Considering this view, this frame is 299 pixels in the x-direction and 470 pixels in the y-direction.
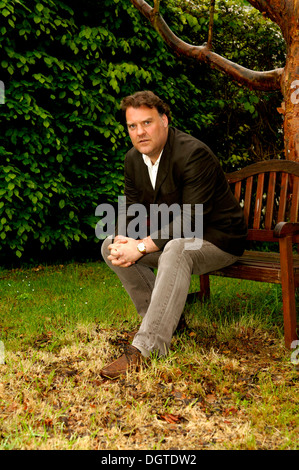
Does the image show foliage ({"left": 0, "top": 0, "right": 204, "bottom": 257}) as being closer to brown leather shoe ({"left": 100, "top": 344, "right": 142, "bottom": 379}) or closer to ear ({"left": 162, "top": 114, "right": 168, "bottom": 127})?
ear ({"left": 162, "top": 114, "right": 168, "bottom": 127})

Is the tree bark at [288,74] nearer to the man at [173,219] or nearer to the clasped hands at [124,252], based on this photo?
the man at [173,219]

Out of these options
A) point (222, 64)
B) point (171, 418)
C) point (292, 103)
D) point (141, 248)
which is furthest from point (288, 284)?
point (222, 64)

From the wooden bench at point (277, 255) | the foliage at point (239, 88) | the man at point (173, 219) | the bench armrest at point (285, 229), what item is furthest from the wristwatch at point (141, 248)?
the foliage at point (239, 88)

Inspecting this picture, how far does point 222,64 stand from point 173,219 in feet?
7.22

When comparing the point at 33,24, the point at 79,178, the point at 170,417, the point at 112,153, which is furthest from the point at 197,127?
the point at 170,417

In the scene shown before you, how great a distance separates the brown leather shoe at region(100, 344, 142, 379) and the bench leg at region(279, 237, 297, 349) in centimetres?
103

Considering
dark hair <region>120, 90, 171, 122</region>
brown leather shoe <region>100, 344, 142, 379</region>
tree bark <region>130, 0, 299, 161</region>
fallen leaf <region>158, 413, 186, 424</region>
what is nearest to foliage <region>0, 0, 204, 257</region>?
tree bark <region>130, 0, 299, 161</region>

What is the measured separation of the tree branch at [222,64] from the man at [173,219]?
4.90 ft

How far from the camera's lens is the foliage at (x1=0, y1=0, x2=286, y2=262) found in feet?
18.6

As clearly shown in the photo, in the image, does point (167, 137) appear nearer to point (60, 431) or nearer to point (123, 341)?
point (123, 341)

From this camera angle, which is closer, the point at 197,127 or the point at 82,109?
the point at 82,109

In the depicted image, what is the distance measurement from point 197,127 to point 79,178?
2009mm

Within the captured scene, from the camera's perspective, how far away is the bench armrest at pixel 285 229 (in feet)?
10.3

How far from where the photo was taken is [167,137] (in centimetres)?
350
